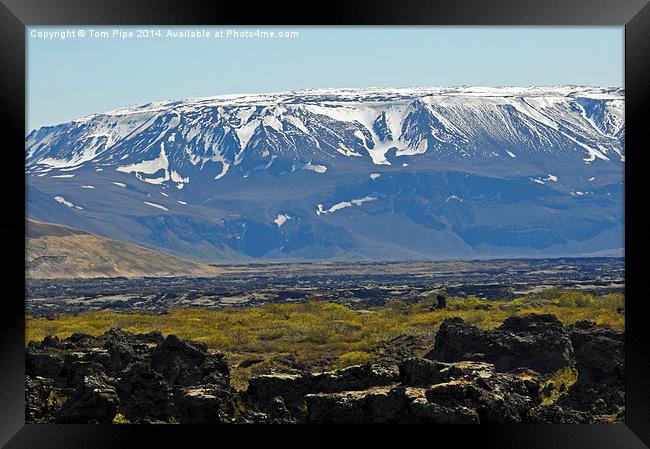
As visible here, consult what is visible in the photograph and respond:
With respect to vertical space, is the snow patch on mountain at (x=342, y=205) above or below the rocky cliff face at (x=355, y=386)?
above

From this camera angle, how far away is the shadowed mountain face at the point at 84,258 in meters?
94.6

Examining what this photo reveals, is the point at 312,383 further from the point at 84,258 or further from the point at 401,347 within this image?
the point at 84,258

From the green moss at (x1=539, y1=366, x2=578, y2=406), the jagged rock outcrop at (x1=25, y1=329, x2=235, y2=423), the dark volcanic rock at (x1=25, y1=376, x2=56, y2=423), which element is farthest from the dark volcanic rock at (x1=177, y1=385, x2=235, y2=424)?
the green moss at (x1=539, y1=366, x2=578, y2=406)

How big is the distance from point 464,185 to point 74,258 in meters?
84.6

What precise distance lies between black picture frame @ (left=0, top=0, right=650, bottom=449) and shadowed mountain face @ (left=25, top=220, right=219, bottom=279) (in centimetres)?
8246

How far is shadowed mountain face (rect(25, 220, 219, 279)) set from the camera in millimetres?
94569

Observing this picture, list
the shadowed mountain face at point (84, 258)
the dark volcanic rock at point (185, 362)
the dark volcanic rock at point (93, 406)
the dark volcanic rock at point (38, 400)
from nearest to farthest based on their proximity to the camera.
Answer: the dark volcanic rock at point (93, 406)
the dark volcanic rock at point (38, 400)
the dark volcanic rock at point (185, 362)
the shadowed mountain face at point (84, 258)

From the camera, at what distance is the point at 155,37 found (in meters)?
162

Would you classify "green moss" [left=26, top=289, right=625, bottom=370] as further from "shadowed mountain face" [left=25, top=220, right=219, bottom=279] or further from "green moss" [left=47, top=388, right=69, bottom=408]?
"shadowed mountain face" [left=25, top=220, right=219, bottom=279]

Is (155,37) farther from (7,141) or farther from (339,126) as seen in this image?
(7,141)

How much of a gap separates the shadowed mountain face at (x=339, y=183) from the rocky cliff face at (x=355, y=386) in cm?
11694
